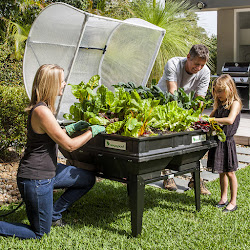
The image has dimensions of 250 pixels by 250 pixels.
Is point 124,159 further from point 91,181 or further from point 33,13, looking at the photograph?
point 33,13

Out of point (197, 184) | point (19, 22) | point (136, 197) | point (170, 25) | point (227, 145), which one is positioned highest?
point (19, 22)

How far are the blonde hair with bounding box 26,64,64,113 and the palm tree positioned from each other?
6.75 m

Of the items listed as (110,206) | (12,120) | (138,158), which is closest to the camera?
(138,158)

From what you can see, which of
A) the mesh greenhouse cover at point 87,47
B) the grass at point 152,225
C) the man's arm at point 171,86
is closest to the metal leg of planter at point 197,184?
the grass at point 152,225

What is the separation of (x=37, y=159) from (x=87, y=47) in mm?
3089

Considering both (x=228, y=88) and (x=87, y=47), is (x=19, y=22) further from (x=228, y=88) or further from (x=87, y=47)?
(x=228, y=88)

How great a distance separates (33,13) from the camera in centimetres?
1539

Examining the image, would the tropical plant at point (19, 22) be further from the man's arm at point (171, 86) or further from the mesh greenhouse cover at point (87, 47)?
the man's arm at point (171, 86)

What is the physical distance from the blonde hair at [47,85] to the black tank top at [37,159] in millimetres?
72

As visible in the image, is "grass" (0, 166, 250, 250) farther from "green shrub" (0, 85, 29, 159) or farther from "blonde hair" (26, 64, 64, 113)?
"green shrub" (0, 85, 29, 159)

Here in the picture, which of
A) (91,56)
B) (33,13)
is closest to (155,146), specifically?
(91,56)

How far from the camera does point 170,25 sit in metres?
9.77

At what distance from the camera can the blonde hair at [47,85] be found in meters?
2.78

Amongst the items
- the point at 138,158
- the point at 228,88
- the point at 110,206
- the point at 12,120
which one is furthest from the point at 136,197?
the point at 12,120
